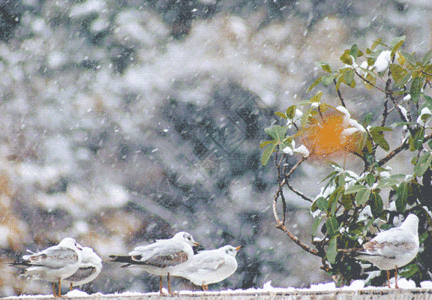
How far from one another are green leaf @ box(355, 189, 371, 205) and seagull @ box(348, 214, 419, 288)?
118mm

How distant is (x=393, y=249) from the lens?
1.21 m

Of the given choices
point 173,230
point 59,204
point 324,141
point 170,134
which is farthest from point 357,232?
point 59,204

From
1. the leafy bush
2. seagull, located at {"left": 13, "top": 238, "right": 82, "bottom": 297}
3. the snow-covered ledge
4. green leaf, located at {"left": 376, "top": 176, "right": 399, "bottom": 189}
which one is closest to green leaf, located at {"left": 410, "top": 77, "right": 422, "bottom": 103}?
the leafy bush

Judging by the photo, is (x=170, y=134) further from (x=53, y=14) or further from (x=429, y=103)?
(x=429, y=103)

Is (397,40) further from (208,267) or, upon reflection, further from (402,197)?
(208,267)

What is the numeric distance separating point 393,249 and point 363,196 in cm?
15

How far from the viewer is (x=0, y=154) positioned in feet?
10.3

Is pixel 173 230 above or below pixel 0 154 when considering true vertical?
below

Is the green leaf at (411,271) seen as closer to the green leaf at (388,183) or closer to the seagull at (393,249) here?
the seagull at (393,249)

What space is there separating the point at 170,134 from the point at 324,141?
1.68m

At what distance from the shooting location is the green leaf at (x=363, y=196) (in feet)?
4.01

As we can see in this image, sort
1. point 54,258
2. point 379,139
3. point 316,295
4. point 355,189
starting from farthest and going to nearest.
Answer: point 54,258
point 379,139
point 355,189
point 316,295

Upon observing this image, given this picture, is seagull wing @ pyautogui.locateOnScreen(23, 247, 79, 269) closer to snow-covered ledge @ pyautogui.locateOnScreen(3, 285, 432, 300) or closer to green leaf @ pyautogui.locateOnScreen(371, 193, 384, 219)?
snow-covered ledge @ pyautogui.locateOnScreen(3, 285, 432, 300)

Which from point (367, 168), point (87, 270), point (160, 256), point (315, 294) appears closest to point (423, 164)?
point (367, 168)
